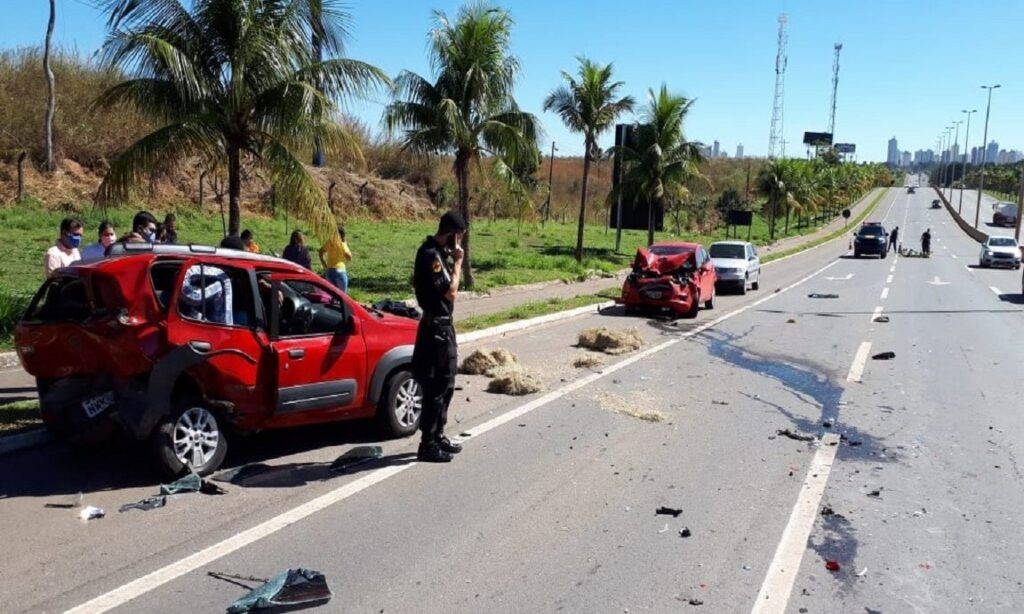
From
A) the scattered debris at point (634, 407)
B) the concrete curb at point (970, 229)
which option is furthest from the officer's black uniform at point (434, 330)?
the concrete curb at point (970, 229)

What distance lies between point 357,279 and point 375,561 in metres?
16.1

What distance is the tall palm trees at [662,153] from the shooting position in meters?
32.7

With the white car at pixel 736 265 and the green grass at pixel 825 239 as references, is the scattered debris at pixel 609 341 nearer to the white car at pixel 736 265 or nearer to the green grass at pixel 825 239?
the white car at pixel 736 265

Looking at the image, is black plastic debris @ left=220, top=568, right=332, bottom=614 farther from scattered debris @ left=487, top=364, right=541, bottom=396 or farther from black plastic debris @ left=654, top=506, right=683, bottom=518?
scattered debris @ left=487, top=364, right=541, bottom=396

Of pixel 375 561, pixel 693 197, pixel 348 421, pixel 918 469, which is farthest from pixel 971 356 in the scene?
pixel 693 197

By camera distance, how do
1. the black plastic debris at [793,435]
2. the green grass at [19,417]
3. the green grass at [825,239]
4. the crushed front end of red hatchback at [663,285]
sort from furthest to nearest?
the green grass at [825,239] → the crushed front end of red hatchback at [663,285] → the black plastic debris at [793,435] → the green grass at [19,417]

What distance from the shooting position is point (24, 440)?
6887 mm

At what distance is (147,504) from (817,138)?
540 feet

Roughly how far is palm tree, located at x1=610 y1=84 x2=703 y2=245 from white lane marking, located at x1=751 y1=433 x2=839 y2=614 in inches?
1036

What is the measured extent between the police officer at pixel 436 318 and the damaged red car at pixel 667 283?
37.0ft

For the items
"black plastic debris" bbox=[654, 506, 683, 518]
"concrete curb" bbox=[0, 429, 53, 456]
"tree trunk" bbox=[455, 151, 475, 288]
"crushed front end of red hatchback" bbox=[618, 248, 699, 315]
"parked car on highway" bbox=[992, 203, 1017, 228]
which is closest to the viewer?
"black plastic debris" bbox=[654, 506, 683, 518]

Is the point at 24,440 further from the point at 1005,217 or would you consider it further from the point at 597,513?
the point at 1005,217

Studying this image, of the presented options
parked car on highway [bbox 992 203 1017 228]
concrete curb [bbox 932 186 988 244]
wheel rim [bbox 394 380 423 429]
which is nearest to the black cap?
wheel rim [bbox 394 380 423 429]

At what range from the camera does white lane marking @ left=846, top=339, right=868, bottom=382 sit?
1138 centimetres
